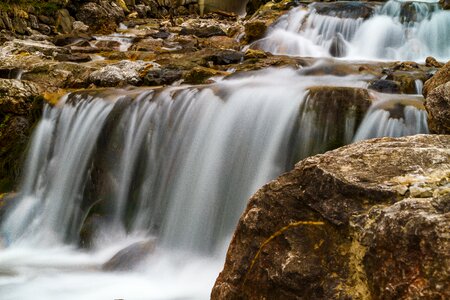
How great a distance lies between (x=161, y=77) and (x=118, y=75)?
3.03ft

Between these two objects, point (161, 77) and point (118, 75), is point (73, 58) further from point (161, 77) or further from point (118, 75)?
point (161, 77)

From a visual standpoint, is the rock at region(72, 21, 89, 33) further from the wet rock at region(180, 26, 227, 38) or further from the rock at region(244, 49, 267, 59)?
the rock at region(244, 49, 267, 59)

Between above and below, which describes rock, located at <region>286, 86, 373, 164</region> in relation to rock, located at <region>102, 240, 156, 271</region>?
above

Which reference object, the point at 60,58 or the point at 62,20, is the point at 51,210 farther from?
the point at 62,20

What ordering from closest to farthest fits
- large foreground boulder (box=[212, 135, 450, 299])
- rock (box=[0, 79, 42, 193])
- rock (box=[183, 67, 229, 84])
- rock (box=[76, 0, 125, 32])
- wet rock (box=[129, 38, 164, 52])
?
→ large foreground boulder (box=[212, 135, 450, 299]), rock (box=[0, 79, 42, 193]), rock (box=[183, 67, 229, 84]), wet rock (box=[129, 38, 164, 52]), rock (box=[76, 0, 125, 32])

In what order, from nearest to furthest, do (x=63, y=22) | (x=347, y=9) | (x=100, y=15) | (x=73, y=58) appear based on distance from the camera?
1. (x=73, y=58)
2. (x=347, y=9)
3. (x=63, y=22)
4. (x=100, y=15)

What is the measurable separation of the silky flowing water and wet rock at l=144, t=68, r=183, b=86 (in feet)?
4.55

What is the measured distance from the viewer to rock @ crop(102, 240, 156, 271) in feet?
18.2

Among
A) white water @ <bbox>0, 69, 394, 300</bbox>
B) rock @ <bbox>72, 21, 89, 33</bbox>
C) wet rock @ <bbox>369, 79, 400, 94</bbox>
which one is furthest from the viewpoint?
rock @ <bbox>72, 21, 89, 33</bbox>

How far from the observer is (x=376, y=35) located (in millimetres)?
13844

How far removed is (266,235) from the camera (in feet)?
9.24

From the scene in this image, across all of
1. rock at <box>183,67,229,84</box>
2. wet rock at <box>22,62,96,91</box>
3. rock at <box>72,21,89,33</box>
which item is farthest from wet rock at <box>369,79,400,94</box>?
rock at <box>72,21,89,33</box>

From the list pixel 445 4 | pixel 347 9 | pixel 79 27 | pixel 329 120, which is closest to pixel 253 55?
pixel 347 9

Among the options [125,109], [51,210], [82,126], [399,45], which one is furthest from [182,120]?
[399,45]
